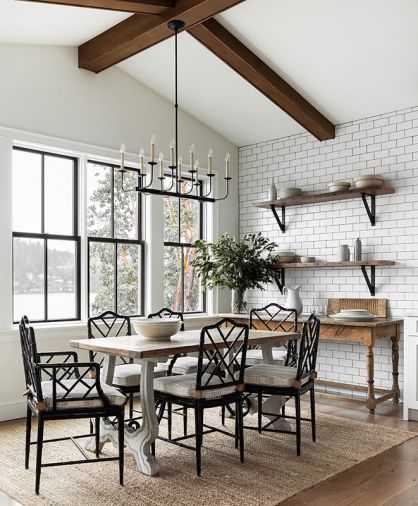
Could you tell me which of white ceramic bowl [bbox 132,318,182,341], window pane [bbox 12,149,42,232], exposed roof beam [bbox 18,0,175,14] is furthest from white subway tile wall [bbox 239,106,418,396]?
window pane [bbox 12,149,42,232]

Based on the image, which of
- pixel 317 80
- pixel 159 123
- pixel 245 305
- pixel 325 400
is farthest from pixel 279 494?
pixel 159 123

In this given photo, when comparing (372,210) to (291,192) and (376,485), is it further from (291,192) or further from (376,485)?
(376,485)

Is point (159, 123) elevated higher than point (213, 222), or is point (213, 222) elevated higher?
point (159, 123)

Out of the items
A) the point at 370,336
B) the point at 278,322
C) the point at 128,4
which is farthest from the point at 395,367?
the point at 128,4

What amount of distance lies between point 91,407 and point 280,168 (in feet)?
13.7

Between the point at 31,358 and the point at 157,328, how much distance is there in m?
0.92

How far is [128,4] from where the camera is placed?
4.30m

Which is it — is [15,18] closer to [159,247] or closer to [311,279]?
[159,247]

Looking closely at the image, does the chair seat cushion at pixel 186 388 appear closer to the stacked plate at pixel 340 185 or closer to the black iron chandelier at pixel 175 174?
the black iron chandelier at pixel 175 174

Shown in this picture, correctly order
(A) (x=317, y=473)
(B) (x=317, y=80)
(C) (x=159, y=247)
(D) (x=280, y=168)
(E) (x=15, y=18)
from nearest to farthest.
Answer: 1. (A) (x=317, y=473)
2. (E) (x=15, y=18)
3. (B) (x=317, y=80)
4. (C) (x=159, y=247)
5. (D) (x=280, y=168)

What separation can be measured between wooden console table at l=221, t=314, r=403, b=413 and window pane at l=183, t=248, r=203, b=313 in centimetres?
155

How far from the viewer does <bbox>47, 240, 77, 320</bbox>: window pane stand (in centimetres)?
→ 545

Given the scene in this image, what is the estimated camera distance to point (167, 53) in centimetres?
558

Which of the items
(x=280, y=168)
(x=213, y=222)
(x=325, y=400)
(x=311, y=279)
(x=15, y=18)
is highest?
(x=15, y=18)
